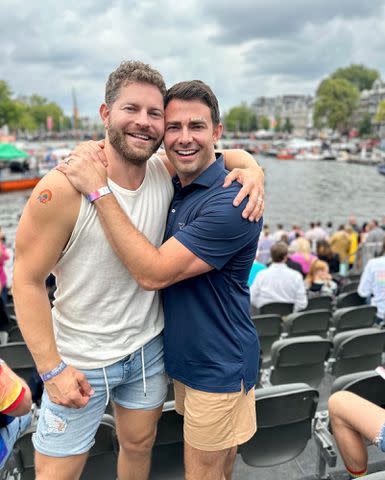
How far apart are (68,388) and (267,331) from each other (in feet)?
10.1

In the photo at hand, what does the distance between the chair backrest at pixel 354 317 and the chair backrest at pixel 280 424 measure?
95.4 inches

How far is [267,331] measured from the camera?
4566 mm

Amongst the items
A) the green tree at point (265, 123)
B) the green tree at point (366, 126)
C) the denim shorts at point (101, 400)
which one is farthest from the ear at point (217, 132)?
the green tree at point (265, 123)

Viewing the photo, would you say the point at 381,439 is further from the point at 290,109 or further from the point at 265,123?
the point at 290,109

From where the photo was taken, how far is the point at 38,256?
5.74 ft

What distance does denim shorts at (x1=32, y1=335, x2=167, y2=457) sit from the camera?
189 centimetres

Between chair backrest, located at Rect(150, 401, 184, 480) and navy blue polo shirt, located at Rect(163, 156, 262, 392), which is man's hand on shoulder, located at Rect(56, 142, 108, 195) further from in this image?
chair backrest, located at Rect(150, 401, 184, 480)

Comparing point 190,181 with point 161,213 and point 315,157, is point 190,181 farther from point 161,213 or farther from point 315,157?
point 315,157

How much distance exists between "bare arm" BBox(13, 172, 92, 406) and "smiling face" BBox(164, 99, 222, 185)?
0.57 m

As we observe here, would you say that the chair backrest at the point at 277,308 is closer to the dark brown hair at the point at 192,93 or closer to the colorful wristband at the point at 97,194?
the dark brown hair at the point at 192,93

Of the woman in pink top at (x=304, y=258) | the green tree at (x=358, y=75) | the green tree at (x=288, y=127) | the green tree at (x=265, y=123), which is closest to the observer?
the woman in pink top at (x=304, y=258)

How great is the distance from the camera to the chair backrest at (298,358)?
3412 mm

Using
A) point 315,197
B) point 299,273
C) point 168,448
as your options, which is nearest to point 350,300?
point 299,273

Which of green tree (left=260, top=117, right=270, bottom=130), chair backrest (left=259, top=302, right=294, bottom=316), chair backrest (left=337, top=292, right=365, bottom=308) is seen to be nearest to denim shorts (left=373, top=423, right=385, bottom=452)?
chair backrest (left=259, top=302, right=294, bottom=316)
